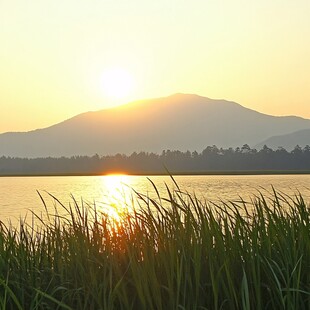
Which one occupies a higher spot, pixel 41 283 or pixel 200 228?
pixel 200 228

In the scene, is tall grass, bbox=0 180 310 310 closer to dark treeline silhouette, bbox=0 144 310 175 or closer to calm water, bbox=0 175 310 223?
calm water, bbox=0 175 310 223

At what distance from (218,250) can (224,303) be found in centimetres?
54

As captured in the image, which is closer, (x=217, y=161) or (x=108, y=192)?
(x=108, y=192)

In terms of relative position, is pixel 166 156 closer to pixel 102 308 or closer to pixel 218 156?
pixel 218 156

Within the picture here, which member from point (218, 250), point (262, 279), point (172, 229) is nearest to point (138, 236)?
point (172, 229)

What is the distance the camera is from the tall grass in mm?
5109

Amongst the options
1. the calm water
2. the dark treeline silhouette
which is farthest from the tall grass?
the dark treeline silhouette

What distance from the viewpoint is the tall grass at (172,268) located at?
5109mm

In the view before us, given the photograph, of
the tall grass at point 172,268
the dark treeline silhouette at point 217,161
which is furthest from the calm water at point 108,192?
the dark treeline silhouette at point 217,161

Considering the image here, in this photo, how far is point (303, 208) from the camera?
6.36 metres

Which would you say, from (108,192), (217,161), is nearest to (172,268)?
(108,192)

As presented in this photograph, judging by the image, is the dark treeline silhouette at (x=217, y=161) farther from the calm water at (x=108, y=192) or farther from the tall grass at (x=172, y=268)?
the tall grass at (x=172, y=268)

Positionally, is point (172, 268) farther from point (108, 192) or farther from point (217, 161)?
point (217, 161)

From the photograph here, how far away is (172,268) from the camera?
16.7ft
